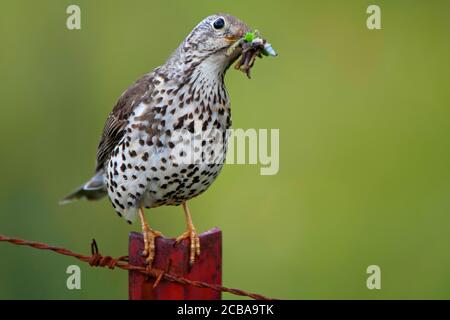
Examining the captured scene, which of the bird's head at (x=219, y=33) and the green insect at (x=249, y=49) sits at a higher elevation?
the bird's head at (x=219, y=33)

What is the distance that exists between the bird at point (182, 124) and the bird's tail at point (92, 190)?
96 centimetres

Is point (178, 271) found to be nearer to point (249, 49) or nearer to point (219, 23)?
point (249, 49)

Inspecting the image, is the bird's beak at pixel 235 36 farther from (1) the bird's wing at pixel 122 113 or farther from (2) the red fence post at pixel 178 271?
(2) the red fence post at pixel 178 271

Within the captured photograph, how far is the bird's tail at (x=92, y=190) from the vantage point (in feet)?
24.2

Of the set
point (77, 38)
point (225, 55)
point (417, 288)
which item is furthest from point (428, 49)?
point (225, 55)

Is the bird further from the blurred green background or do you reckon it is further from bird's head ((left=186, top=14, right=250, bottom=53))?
the blurred green background

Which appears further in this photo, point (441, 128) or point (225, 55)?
point (441, 128)

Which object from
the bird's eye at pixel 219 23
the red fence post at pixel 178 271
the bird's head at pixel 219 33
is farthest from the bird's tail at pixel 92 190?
the red fence post at pixel 178 271

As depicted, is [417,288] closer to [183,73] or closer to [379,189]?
[379,189]

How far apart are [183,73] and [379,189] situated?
392cm

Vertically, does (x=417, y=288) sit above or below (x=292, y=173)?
below

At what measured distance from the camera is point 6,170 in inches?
344

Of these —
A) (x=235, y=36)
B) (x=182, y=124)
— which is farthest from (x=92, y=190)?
(x=235, y=36)

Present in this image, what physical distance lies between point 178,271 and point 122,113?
1.66 meters
